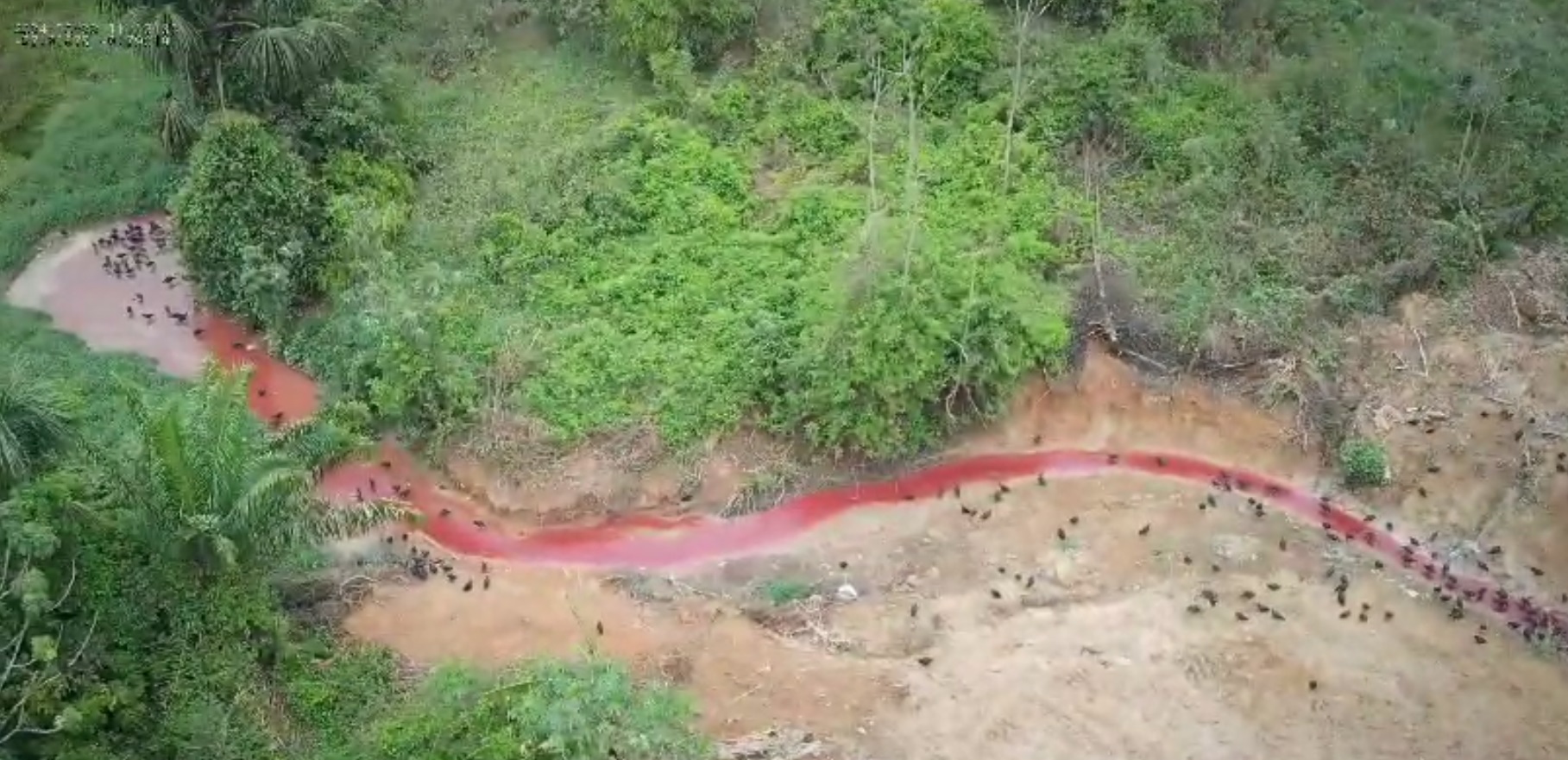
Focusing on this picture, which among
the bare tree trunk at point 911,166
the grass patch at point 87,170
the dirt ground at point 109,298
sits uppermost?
the bare tree trunk at point 911,166

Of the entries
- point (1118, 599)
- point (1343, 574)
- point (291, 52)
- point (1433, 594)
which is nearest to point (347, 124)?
point (291, 52)

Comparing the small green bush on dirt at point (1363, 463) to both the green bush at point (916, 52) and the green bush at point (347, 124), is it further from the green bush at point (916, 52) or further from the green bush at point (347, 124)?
the green bush at point (347, 124)

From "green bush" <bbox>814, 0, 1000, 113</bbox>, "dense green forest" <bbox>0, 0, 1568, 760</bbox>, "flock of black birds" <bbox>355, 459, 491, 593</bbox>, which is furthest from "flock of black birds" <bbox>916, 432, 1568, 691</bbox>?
"green bush" <bbox>814, 0, 1000, 113</bbox>

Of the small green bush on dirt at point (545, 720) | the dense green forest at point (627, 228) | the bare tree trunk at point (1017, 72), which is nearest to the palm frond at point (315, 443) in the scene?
the dense green forest at point (627, 228)

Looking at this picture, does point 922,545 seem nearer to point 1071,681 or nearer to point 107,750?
point 1071,681

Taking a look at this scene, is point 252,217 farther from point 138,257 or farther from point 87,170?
point 87,170

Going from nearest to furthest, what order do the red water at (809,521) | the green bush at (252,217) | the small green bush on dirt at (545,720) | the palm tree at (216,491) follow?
1. the small green bush on dirt at (545,720)
2. the palm tree at (216,491)
3. the red water at (809,521)
4. the green bush at (252,217)
